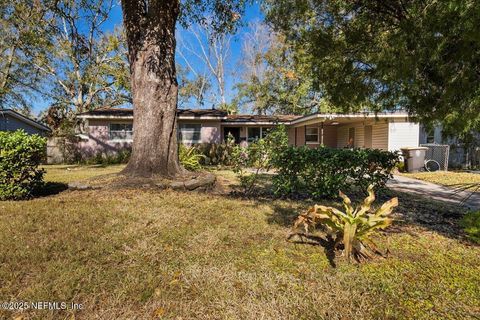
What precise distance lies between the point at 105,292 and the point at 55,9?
33.8 feet

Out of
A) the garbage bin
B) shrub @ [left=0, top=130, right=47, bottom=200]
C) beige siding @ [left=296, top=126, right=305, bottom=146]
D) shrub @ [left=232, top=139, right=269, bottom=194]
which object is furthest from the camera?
beige siding @ [left=296, top=126, right=305, bottom=146]

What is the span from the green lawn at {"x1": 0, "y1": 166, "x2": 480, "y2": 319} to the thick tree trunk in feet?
8.31

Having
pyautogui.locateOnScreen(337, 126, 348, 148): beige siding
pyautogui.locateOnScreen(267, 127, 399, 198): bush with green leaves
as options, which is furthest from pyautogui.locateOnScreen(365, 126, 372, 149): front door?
pyautogui.locateOnScreen(267, 127, 399, 198): bush with green leaves

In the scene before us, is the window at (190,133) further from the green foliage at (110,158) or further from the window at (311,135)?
the window at (311,135)

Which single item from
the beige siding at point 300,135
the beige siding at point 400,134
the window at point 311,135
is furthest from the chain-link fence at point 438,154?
the beige siding at point 300,135

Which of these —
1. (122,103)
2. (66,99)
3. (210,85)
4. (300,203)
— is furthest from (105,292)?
(210,85)

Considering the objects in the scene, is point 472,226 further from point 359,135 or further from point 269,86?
point 269,86

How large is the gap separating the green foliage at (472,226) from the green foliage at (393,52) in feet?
4.64

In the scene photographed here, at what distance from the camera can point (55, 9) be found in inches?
348

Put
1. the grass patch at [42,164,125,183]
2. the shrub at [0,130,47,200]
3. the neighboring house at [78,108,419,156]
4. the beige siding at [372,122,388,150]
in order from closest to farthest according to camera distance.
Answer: the shrub at [0,130,47,200] → the grass patch at [42,164,125,183] → the neighboring house at [78,108,419,156] → the beige siding at [372,122,388,150]

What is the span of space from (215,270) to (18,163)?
4.93 metres

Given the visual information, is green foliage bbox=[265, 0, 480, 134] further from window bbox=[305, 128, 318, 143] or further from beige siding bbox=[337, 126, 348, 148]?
beige siding bbox=[337, 126, 348, 148]

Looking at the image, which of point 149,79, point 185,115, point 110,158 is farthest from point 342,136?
point 149,79

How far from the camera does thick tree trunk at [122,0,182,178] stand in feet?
22.1
